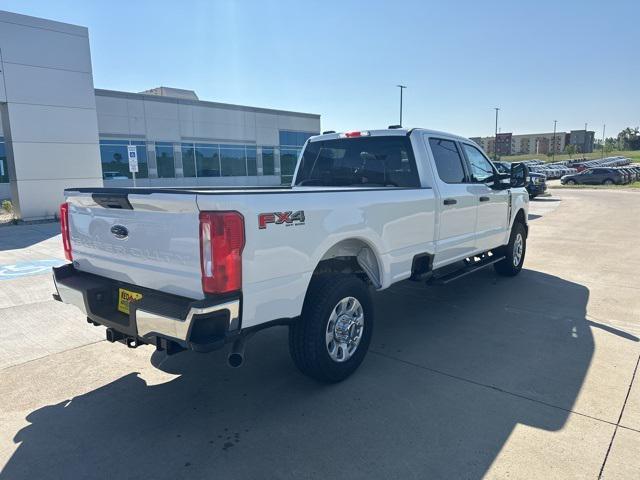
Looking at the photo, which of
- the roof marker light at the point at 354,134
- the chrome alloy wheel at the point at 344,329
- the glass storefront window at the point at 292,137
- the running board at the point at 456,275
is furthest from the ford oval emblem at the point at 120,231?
the glass storefront window at the point at 292,137

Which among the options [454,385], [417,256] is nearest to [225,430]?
[454,385]

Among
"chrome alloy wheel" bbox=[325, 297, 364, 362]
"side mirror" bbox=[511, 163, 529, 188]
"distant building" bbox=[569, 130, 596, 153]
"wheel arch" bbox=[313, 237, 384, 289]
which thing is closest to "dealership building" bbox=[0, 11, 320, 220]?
"side mirror" bbox=[511, 163, 529, 188]

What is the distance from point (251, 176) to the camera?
115 ft

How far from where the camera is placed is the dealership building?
1406 cm

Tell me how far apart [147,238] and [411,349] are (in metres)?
2.68

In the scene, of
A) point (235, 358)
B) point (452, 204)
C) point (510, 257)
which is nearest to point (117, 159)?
point (510, 257)

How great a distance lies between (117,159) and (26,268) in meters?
21.5

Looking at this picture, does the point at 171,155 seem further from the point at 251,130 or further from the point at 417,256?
the point at 417,256

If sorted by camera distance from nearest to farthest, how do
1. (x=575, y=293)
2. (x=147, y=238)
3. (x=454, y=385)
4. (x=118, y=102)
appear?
(x=147, y=238) < (x=454, y=385) < (x=575, y=293) < (x=118, y=102)

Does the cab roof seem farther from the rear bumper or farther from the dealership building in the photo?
the dealership building

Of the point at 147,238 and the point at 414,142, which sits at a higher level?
the point at 414,142

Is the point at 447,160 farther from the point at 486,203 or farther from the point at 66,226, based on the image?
the point at 66,226

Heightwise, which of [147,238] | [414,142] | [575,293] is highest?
[414,142]

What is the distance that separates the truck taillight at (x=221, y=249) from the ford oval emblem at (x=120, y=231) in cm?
81
